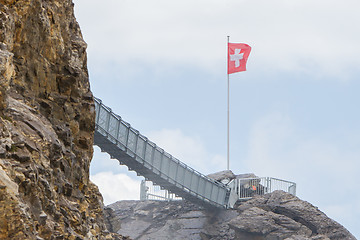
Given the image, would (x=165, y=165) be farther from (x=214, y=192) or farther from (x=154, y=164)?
(x=214, y=192)

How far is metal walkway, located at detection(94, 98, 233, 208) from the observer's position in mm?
38406

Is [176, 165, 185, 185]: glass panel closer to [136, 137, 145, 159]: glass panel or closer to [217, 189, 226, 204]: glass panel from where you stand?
[217, 189, 226, 204]: glass panel

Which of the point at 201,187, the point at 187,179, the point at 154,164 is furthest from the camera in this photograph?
the point at 201,187

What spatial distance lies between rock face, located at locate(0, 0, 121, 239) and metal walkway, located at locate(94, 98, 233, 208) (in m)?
18.0

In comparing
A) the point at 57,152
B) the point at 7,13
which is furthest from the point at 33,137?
the point at 7,13

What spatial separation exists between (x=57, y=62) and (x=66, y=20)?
2.03m

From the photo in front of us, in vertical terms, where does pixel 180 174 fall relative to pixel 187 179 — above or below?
above

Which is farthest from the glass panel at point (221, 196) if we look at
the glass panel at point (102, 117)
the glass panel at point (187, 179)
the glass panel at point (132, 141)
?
the glass panel at point (102, 117)

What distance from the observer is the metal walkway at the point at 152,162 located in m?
38.4

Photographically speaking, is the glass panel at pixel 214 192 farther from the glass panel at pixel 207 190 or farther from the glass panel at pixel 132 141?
the glass panel at pixel 132 141

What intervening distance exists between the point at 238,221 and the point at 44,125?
3552 cm

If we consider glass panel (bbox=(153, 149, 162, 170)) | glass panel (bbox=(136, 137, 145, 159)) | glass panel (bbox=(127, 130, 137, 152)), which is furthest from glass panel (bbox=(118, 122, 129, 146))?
glass panel (bbox=(153, 149, 162, 170))

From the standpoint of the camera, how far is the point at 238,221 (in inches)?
1874

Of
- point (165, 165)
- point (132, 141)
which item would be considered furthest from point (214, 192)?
point (132, 141)
